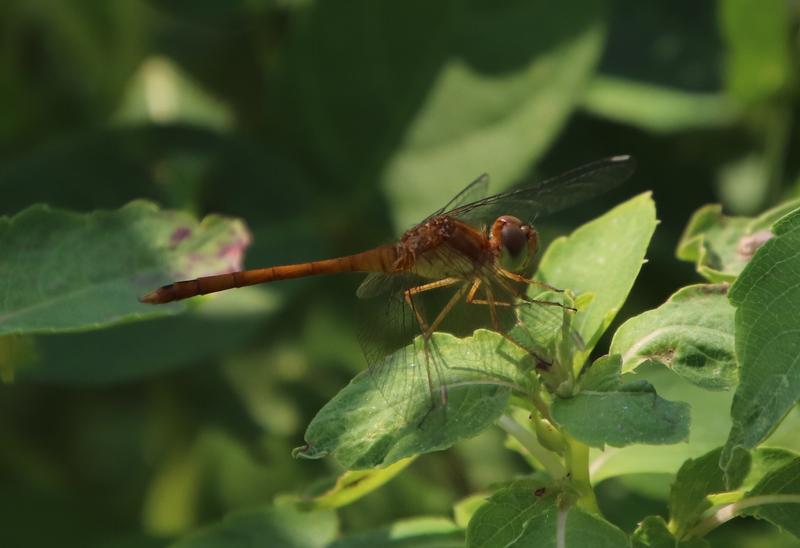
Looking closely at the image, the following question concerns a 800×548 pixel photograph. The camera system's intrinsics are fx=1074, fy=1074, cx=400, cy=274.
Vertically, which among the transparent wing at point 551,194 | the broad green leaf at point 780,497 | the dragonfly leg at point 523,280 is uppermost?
the transparent wing at point 551,194

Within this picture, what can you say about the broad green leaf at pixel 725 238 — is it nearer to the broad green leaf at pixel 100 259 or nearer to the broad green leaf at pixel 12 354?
the broad green leaf at pixel 100 259

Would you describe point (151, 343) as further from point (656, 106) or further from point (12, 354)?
point (656, 106)

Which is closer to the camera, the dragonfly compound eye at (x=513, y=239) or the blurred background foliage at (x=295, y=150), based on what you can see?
the dragonfly compound eye at (x=513, y=239)

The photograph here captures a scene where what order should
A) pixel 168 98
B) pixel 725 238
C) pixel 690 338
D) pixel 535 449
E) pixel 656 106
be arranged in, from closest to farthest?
pixel 690 338, pixel 535 449, pixel 725 238, pixel 656 106, pixel 168 98

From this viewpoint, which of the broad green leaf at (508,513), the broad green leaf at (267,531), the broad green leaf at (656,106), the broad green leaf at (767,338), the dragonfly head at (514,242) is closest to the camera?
the broad green leaf at (767,338)

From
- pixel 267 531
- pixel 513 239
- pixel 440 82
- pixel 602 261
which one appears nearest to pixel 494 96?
pixel 440 82

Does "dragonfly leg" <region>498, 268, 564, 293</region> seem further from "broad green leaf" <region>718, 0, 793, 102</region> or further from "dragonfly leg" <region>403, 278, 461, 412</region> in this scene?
"broad green leaf" <region>718, 0, 793, 102</region>

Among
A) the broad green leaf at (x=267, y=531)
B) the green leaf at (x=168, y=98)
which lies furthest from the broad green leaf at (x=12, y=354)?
the green leaf at (x=168, y=98)
